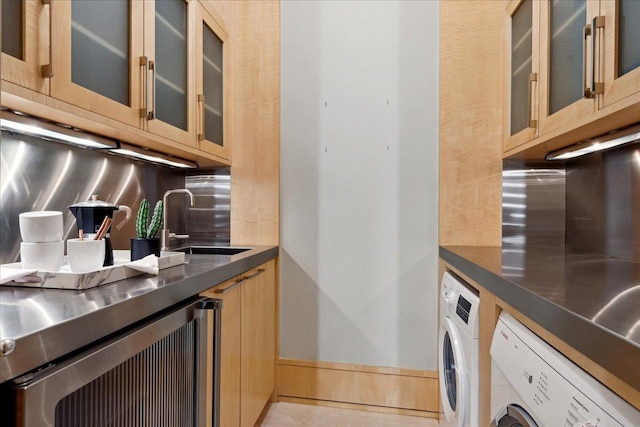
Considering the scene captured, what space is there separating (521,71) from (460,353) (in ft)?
4.50

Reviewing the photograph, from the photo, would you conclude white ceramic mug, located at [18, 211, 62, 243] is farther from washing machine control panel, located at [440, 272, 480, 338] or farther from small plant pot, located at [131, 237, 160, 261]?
washing machine control panel, located at [440, 272, 480, 338]

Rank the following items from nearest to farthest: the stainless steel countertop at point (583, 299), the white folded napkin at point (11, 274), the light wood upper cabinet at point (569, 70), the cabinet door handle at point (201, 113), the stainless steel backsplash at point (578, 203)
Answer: the stainless steel countertop at point (583, 299)
the white folded napkin at point (11, 274)
the light wood upper cabinet at point (569, 70)
the stainless steel backsplash at point (578, 203)
the cabinet door handle at point (201, 113)

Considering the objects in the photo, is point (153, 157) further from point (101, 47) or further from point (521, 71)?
point (521, 71)

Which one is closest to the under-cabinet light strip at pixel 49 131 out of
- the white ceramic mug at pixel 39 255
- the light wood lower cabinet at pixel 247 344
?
the white ceramic mug at pixel 39 255

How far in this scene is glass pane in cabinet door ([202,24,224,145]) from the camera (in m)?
2.01

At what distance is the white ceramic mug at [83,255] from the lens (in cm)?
100

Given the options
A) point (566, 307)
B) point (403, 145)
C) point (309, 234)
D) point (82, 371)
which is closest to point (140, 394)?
point (82, 371)

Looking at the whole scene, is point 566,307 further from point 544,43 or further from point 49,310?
point 544,43

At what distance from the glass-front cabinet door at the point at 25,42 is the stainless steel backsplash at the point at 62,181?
0.43 m

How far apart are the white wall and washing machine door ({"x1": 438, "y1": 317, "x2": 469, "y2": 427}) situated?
0.40m

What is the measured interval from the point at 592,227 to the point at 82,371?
209 cm

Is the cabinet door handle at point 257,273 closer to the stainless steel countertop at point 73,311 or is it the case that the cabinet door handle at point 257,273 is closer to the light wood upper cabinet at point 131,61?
the stainless steel countertop at point 73,311

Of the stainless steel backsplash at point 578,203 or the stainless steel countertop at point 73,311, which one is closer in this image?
the stainless steel countertop at point 73,311

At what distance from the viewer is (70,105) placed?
3.53ft
